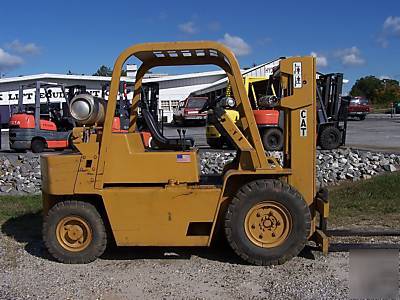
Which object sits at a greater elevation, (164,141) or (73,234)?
(164,141)

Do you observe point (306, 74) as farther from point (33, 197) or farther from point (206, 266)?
point (33, 197)

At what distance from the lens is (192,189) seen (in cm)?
600

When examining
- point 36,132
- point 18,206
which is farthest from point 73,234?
point 36,132

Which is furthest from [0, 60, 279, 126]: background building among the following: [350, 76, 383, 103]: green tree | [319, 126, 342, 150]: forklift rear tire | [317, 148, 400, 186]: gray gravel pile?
[350, 76, 383, 103]: green tree

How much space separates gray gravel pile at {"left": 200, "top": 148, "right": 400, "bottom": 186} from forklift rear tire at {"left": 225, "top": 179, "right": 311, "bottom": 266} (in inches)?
210

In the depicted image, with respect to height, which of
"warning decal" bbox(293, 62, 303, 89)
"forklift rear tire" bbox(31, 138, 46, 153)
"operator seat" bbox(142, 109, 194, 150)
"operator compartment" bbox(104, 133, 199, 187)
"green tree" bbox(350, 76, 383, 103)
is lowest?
"forklift rear tire" bbox(31, 138, 46, 153)

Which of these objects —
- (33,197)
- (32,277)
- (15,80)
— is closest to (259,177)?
(32,277)

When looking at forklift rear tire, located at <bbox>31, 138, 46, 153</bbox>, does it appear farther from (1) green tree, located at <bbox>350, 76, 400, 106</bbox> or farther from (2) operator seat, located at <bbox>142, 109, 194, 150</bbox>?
(1) green tree, located at <bbox>350, 76, 400, 106</bbox>

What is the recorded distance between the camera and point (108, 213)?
6.07m

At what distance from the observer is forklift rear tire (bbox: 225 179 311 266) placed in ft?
19.2

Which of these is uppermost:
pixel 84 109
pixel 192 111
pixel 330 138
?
pixel 192 111

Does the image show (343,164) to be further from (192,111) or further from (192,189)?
(192,111)

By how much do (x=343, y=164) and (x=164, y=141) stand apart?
7.41 meters

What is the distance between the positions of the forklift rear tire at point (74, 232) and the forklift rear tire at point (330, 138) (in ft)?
38.9
